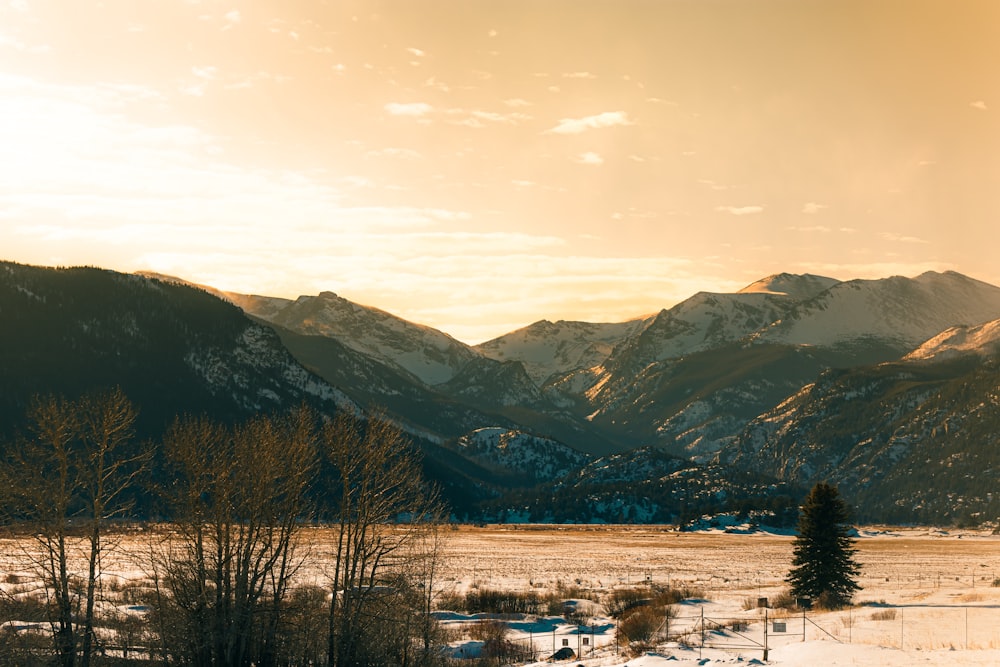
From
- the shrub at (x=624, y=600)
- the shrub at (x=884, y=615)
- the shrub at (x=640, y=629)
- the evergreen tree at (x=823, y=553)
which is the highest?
the evergreen tree at (x=823, y=553)

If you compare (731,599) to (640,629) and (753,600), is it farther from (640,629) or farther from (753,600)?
(640,629)

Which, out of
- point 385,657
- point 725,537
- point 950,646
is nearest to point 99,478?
point 385,657

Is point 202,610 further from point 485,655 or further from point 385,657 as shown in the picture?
point 485,655

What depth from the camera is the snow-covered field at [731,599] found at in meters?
45.4

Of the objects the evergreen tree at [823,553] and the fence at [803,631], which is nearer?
the fence at [803,631]

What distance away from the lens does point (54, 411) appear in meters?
48.6

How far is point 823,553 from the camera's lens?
68062 millimetres

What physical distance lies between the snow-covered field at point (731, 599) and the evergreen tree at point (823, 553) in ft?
9.76

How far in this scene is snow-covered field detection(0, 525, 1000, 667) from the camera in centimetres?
4538

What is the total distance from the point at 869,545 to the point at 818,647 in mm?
130294

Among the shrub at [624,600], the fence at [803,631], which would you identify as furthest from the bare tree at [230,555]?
the shrub at [624,600]

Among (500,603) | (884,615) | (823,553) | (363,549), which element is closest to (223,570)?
(363,549)

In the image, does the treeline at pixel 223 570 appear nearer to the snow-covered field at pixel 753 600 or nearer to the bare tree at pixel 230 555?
the bare tree at pixel 230 555

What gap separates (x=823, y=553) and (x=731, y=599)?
1037cm
